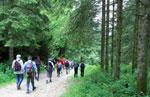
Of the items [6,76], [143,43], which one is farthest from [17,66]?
[143,43]

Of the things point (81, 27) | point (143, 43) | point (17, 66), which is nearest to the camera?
point (143, 43)

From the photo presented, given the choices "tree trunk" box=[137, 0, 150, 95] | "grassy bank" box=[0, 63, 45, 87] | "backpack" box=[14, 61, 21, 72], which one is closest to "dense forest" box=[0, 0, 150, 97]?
"grassy bank" box=[0, 63, 45, 87]

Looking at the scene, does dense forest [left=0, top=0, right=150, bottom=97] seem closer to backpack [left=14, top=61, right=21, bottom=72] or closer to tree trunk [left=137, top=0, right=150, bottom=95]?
tree trunk [left=137, top=0, right=150, bottom=95]

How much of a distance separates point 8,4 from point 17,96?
1287 centimetres

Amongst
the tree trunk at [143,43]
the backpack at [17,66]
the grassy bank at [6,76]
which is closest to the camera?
the tree trunk at [143,43]

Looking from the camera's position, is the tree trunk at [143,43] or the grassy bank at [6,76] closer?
the tree trunk at [143,43]

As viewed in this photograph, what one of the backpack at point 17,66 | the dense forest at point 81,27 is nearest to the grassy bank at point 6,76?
the dense forest at point 81,27

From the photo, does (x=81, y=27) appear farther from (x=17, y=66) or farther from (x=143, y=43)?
(x=143, y=43)

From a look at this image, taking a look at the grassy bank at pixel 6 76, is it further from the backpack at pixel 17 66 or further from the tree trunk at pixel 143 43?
the tree trunk at pixel 143 43

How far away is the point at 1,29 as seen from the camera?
82.1 feet

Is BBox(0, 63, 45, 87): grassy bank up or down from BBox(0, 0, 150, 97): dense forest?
down

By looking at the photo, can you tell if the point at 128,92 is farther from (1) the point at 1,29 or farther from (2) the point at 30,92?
(1) the point at 1,29

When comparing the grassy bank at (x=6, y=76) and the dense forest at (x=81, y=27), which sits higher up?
the dense forest at (x=81, y=27)

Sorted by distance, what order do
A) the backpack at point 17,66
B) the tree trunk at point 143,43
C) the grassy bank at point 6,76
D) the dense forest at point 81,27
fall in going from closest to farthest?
the tree trunk at point 143,43 → the backpack at point 17,66 → the dense forest at point 81,27 → the grassy bank at point 6,76
